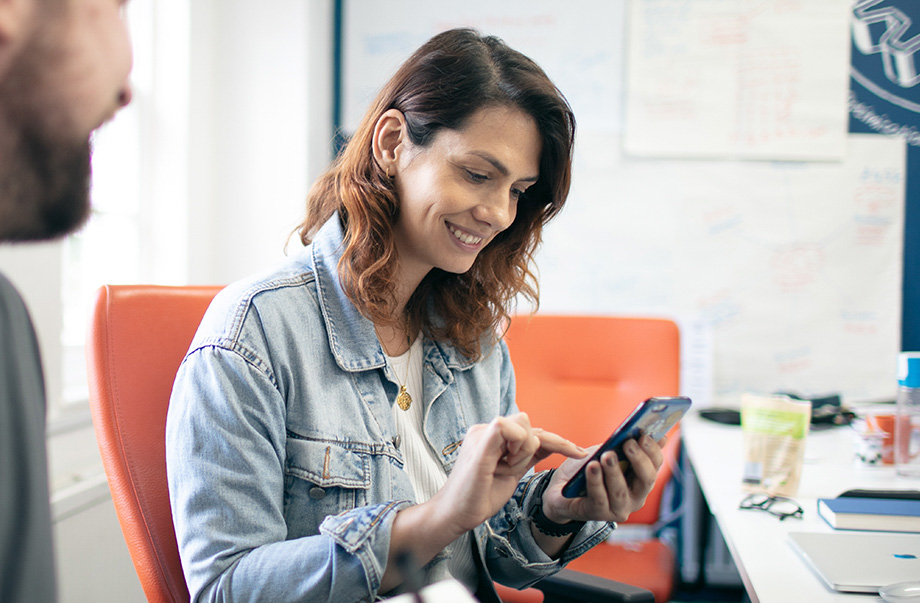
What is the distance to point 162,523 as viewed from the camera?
2.70 ft

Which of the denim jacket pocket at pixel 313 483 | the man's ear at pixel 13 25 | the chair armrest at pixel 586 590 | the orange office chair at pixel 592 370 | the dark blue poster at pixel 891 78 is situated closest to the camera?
the man's ear at pixel 13 25

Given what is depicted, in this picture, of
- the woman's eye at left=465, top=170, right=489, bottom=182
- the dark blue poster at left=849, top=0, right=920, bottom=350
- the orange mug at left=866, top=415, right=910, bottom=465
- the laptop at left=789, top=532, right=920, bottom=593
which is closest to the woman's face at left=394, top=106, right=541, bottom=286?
the woman's eye at left=465, top=170, right=489, bottom=182

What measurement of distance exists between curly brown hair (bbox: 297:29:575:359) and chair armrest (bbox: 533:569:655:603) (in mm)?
385

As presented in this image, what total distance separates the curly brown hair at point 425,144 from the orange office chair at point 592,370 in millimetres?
570

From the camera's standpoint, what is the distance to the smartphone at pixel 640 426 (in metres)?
0.83

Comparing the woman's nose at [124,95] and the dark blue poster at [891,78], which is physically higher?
the dark blue poster at [891,78]

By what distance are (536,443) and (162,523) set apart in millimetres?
462

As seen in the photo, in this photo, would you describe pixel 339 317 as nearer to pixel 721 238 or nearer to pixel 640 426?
pixel 640 426

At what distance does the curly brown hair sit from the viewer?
1006mm

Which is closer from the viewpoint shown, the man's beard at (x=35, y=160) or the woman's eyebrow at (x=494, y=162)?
the man's beard at (x=35, y=160)

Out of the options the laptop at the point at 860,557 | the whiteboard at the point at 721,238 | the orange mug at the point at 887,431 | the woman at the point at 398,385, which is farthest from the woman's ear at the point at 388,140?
the whiteboard at the point at 721,238

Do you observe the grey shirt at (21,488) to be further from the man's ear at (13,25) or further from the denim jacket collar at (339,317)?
the denim jacket collar at (339,317)

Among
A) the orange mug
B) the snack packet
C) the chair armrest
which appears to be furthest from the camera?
the orange mug

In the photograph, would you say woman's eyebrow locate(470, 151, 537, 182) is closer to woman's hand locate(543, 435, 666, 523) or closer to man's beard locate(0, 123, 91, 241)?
woman's hand locate(543, 435, 666, 523)
